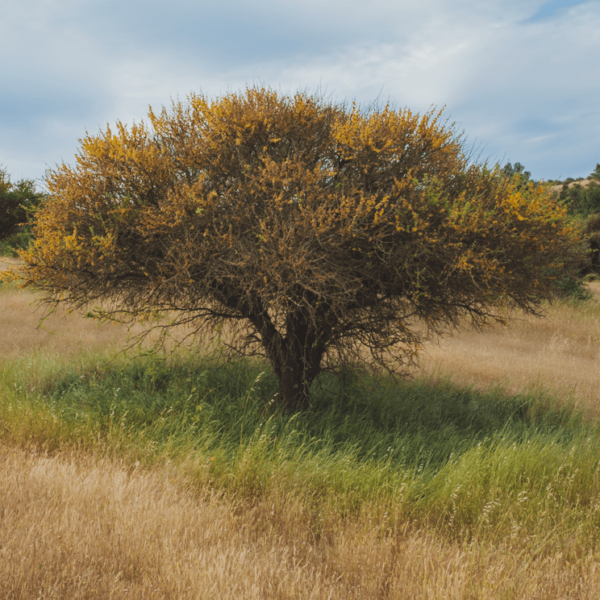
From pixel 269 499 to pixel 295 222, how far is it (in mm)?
3323

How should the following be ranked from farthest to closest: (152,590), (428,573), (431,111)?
(431,111)
(428,573)
(152,590)

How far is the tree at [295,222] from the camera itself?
20.6 feet

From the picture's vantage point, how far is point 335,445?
23.4 feet

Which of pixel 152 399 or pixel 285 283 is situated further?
pixel 152 399

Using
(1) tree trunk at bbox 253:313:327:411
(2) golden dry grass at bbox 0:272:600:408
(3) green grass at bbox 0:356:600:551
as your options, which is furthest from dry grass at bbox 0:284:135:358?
(1) tree trunk at bbox 253:313:327:411

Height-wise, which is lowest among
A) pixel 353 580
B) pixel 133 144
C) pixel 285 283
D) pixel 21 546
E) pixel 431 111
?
pixel 353 580

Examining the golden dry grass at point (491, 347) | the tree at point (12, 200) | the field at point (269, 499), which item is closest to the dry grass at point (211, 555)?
the field at point (269, 499)

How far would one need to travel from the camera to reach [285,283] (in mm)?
5965

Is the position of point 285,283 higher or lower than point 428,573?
higher

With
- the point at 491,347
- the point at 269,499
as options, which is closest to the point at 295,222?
the point at 269,499

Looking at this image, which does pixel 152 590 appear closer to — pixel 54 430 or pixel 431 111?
pixel 54 430

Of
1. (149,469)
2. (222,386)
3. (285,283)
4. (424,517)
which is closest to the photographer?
(424,517)

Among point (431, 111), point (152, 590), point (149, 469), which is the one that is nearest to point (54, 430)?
point (149, 469)

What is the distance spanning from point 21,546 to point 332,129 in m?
6.38
